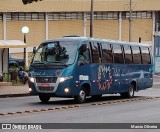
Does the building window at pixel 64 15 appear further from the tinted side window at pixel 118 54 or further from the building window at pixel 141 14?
the tinted side window at pixel 118 54

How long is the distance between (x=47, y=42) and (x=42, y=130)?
11.4 metres

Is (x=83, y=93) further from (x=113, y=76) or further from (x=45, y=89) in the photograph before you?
(x=113, y=76)

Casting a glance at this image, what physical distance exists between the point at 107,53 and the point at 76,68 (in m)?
3.41

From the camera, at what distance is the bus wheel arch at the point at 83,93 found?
25.3 metres

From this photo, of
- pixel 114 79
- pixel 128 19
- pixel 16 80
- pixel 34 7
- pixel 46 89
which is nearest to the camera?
pixel 46 89

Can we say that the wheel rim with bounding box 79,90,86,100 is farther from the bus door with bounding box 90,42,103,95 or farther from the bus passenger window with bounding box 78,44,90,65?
the bus passenger window with bounding box 78,44,90,65

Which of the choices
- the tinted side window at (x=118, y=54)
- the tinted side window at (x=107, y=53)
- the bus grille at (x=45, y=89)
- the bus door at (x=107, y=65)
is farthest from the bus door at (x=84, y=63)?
the tinted side window at (x=118, y=54)

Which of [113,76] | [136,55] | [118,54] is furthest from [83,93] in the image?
[136,55]

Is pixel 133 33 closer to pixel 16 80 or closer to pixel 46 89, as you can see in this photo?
pixel 16 80

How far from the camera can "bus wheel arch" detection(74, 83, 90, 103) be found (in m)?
25.3

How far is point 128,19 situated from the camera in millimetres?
86375

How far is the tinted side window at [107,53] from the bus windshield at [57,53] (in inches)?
102

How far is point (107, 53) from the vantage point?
2791 cm

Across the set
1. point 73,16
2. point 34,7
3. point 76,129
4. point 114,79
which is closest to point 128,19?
point 73,16
